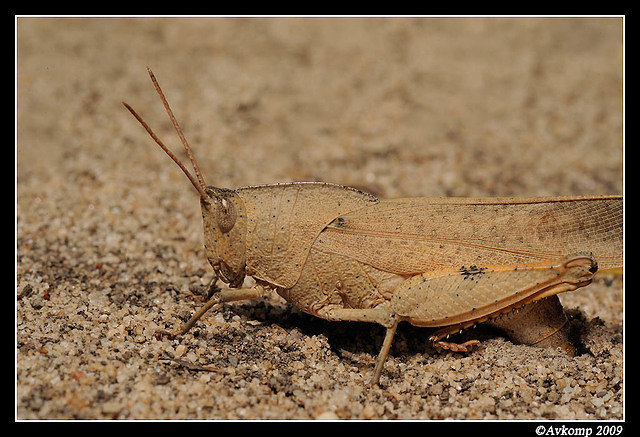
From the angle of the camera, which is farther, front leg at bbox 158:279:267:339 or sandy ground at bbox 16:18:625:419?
front leg at bbox 158:279:267:339

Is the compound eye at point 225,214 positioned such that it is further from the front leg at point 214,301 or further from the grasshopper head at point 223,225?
the front leg at point 214,301

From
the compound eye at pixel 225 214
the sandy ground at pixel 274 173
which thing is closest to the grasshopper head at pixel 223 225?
the compound eye at pixel 225 214

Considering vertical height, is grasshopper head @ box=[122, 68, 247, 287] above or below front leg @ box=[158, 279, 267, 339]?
above

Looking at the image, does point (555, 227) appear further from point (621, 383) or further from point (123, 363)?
point (123, 363)

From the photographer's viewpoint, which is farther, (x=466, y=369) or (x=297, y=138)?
(x=297, y=138)

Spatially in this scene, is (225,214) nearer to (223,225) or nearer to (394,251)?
(223,225)

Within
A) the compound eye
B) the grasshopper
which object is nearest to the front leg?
the grasshopper

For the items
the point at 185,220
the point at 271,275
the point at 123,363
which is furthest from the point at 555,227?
the point at 185,220

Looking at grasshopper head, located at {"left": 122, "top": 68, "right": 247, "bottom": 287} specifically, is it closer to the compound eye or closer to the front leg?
the compound eye
